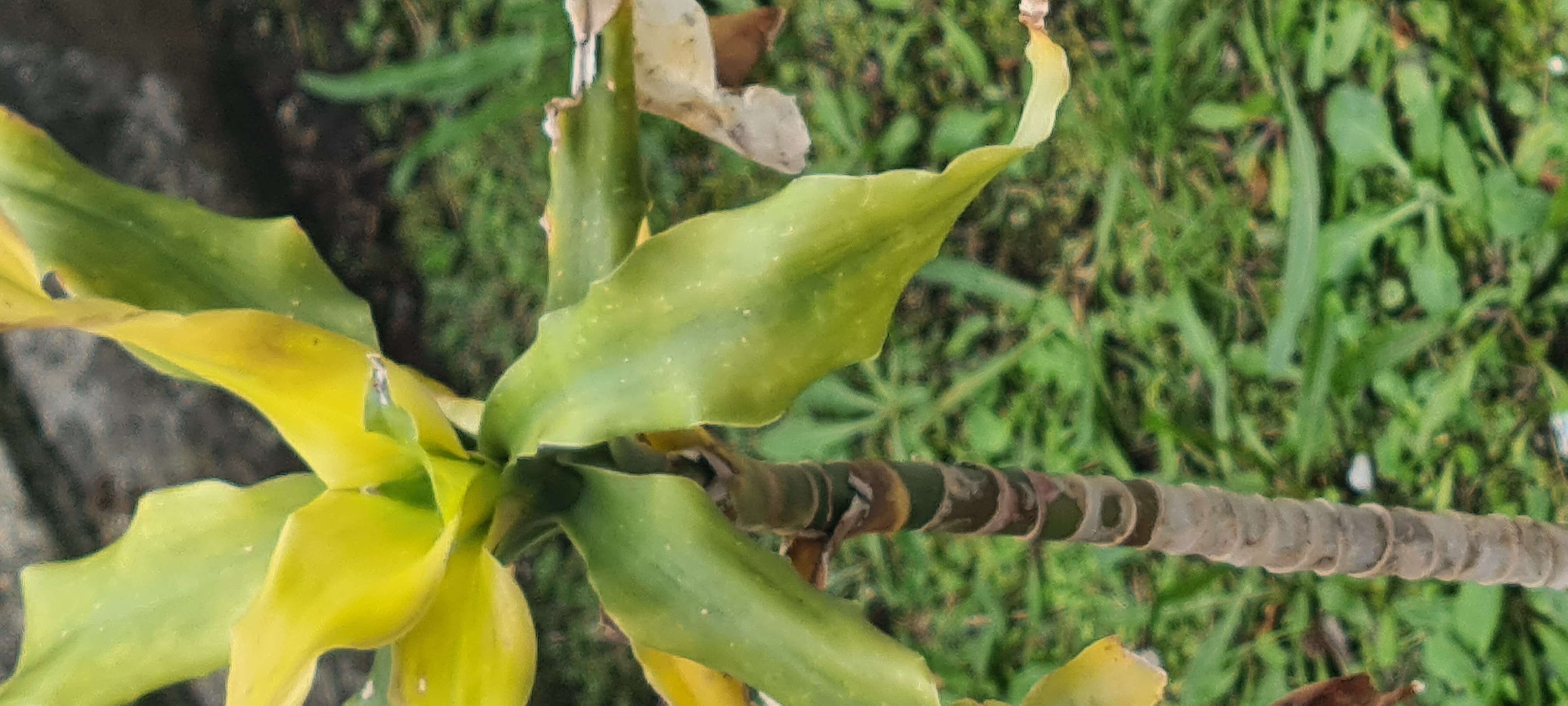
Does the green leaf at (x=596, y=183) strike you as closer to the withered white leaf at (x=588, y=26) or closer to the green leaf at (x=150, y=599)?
the withered white leaf at (x=588, y=26)

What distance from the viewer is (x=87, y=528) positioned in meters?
1.51

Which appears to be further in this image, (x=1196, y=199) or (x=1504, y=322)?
(x=1196, y=199)

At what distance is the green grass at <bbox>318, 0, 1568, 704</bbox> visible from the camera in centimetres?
105

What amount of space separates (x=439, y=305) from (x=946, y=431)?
2.75ft

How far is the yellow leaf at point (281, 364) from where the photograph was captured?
0.40 meters

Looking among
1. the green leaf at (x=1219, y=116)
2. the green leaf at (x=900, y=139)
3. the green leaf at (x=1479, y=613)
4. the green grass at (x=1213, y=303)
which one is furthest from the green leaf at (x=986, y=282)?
the green leaf at (x=1479, y=613)

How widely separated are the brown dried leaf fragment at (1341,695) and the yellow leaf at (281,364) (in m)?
0.46

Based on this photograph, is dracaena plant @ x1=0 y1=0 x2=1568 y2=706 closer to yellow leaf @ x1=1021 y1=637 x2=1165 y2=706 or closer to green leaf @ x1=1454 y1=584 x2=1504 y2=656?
yellow leaf @ x1=1021 y1=637 x2=1165 y2=706

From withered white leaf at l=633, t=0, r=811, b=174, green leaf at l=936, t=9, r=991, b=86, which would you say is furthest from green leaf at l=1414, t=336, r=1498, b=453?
withered white leaf at l=633, t=0, r=811, b=174

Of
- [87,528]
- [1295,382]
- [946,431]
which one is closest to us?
[1295,382]

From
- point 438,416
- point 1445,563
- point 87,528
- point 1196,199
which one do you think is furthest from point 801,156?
point 87,528

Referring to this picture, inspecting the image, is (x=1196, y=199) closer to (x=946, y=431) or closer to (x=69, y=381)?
(x=946, y=431)

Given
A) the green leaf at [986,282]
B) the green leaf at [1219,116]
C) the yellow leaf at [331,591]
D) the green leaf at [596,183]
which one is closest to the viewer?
the yellow leaf at [331,591]

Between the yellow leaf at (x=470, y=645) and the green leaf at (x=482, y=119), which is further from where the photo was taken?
the green leaf at (x=482, y=119)
